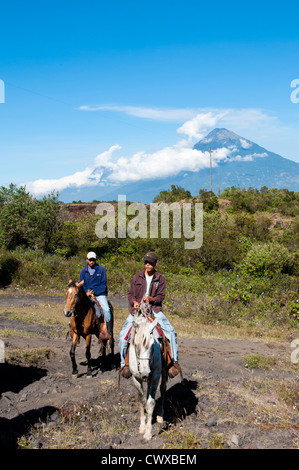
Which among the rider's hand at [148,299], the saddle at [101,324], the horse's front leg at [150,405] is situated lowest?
the horse's front leg at [150,405]

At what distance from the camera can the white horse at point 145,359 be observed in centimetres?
528

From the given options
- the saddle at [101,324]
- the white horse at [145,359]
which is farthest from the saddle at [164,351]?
the saddle at [101,324]

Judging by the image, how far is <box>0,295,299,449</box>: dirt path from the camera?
19.5 ft

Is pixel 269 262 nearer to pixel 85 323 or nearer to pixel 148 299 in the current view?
pixel 85 323

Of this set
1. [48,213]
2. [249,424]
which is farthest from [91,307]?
[48,213]

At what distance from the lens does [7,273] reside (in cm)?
2259

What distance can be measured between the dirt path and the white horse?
1.38 feet

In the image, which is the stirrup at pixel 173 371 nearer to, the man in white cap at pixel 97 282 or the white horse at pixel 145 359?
the white horse at pixel 145 359

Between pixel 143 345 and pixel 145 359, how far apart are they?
198 mm

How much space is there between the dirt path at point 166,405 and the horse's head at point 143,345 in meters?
1.04

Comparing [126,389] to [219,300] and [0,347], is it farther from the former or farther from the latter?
[219,300]

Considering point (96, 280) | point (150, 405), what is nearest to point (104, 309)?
point (96, 280)

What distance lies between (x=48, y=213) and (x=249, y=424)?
22.1 meters

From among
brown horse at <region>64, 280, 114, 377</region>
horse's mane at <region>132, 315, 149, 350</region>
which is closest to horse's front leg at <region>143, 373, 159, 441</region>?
horse's mane at <region>132, 315, 149, 350</region>
